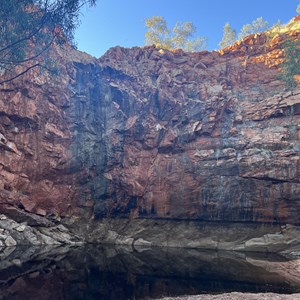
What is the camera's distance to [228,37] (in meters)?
73.1

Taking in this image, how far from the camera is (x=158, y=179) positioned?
44.8 meters

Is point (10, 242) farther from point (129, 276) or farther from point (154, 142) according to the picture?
point (154, 142)

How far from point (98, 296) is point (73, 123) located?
34923mm

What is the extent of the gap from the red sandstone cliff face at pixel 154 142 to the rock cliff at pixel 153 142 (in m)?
0.15

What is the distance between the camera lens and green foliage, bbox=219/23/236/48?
72625 mm

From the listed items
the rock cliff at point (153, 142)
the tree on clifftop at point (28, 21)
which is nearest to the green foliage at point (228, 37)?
the rock cliff at point (153, 142)

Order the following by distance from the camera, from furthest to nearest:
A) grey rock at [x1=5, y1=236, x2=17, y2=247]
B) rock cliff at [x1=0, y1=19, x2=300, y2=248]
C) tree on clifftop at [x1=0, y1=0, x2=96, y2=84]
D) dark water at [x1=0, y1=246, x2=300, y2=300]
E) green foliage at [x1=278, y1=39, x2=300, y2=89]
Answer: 1. green foliage at [x1=278, y1=39, x2=300, y2=89]
2. rock cliff at [x1=0, y1=19, x2=300, y2=248]
3. grey rock at [x1=5, y1=236, x2=17, y2=247]
4. tree on clifftop at [x1=0, y1=0, x2=96, y2=84]
5. dark water at [x1=0, y1=246, x2=300, y2=300]

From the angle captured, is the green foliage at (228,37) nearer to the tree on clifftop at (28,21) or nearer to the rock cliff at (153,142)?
the rock cliff at (153,142)

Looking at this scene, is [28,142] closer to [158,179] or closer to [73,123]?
[73,123]

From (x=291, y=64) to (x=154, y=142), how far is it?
24.9 meters

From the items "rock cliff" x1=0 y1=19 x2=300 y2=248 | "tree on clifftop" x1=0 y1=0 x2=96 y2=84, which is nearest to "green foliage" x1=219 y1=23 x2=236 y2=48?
"rock cliff" x1=0 y1=19 x2=300 y2=248

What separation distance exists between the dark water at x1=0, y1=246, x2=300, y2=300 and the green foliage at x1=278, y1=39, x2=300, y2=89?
3015 cm

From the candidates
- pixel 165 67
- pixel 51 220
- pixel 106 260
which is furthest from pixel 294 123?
pixel 51 220

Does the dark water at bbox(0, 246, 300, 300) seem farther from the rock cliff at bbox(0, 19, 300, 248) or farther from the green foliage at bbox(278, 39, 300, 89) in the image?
the green foliage at bbox(278, 39, 300, 89)
